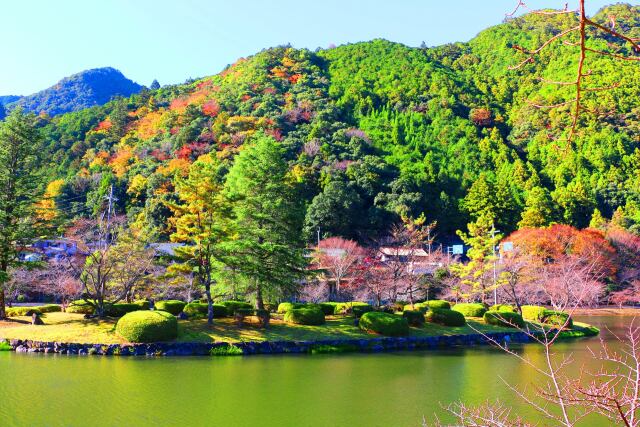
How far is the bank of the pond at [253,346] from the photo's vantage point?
16.9m

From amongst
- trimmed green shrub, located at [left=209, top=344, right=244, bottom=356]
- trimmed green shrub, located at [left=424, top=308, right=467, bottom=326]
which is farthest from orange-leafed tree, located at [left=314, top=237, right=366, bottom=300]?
trimmed green shrub, located at [left=209, top=344, right=244, bottom=356]

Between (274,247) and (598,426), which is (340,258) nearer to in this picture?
(274,247)

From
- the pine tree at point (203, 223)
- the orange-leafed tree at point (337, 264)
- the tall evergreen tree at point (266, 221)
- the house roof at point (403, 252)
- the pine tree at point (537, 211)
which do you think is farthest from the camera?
the pine tree at point (537, 211)

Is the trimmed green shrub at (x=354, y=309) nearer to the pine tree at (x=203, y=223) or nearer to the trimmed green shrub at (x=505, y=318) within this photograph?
the trimmed green shrub at (x=505, y=318)

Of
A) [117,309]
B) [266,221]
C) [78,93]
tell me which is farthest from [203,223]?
[78,93]

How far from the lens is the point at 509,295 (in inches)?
1200

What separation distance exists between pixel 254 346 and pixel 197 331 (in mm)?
2462

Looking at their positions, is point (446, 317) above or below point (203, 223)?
below

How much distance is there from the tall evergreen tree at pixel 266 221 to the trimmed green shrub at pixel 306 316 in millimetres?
1534

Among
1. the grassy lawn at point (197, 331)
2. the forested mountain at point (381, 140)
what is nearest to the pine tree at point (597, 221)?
the forested mountain at point (381, 140)

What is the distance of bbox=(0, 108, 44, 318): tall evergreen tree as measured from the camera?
2141 cm

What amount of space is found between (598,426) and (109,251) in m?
→ 18.1

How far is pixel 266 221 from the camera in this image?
913 inches

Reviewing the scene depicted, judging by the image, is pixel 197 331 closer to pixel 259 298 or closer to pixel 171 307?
pixel 171 307
